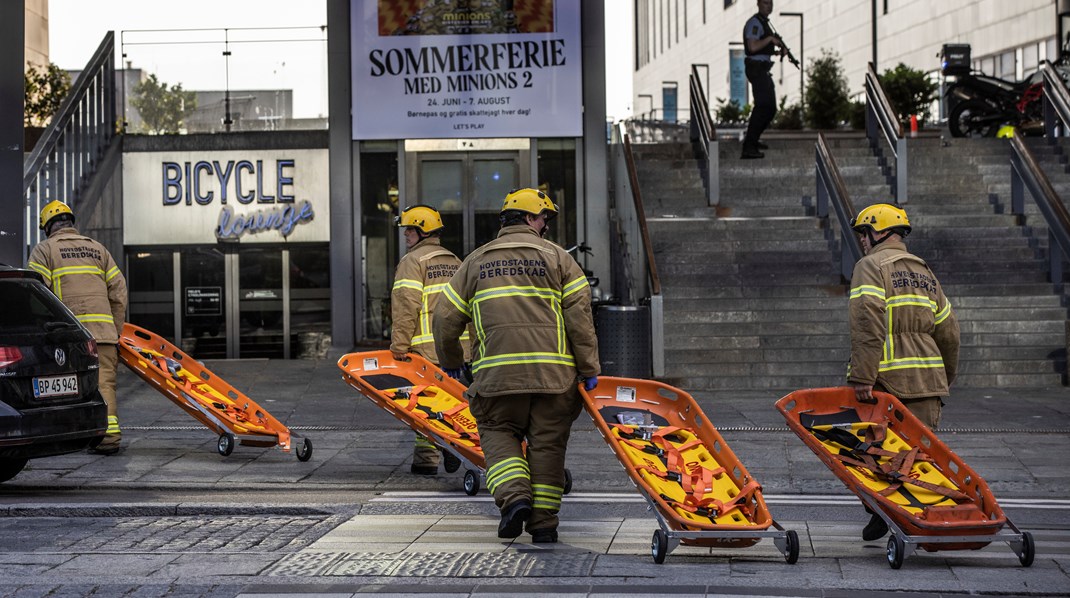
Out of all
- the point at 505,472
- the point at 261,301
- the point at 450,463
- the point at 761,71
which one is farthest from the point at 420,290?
the point at 261,301

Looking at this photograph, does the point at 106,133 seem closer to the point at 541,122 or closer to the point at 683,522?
the point at 541,122

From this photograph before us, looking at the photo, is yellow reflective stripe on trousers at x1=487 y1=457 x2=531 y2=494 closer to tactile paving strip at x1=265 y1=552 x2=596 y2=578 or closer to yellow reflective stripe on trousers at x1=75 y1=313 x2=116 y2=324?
tactile paving strip at x1=265 y1=552 x2=596 y2=578

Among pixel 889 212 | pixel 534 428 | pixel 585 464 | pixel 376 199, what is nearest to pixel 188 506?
pixel 534 428

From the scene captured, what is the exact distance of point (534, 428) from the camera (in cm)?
730

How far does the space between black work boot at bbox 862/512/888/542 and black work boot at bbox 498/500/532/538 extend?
1692 millimetres

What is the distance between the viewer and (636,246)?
17.2m

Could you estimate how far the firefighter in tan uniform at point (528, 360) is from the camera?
7.18 m

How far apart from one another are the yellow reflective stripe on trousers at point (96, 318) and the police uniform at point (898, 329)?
18.5 feet

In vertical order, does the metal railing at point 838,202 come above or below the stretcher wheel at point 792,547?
above

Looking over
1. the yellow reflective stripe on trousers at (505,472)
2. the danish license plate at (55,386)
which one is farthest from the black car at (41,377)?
the yellow reflective stripe on trousers at (505,472)

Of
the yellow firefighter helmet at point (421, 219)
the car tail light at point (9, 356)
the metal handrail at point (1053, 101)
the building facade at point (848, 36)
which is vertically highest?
the building facade at point (848, 36)

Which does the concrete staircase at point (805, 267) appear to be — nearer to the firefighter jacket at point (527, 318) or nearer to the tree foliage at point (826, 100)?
the firefighter jacket at point (527, 318)

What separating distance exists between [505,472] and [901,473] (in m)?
1.91

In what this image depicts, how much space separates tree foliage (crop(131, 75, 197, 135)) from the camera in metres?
20.9
